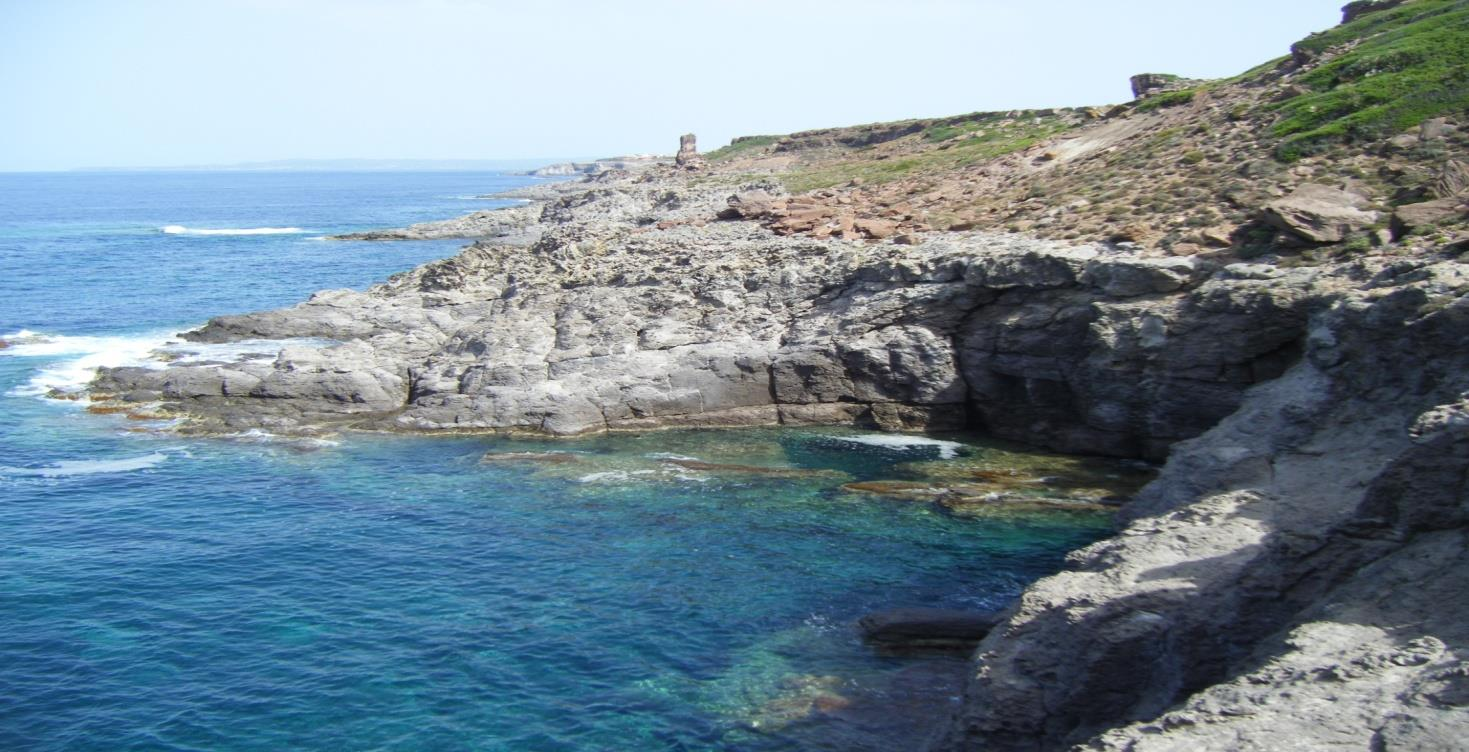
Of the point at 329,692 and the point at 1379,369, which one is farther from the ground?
the point at 1379,369

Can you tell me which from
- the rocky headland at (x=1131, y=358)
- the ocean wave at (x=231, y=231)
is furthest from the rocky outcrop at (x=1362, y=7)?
the ocean wave at (x=231, y=231)

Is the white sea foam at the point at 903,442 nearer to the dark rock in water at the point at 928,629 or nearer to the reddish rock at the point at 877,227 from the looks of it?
the reddish rock at the point at 877,227

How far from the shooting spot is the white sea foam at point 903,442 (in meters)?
39.5

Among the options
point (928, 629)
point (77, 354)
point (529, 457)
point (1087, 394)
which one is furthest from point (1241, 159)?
point (77, 354)

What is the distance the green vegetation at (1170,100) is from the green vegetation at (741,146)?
71.8 metres

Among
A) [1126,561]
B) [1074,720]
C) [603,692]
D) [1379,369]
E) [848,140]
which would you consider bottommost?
[603,692]

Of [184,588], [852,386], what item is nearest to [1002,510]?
[852,386]

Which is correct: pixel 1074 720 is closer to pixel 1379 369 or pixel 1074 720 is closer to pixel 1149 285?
pixel 1379 369

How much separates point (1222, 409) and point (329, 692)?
27437 mm

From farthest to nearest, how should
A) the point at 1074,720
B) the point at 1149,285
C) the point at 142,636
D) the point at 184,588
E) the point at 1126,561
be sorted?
1. the point at 1149,285
2. the point at 184,588
3. the point at 142,636
4. the point at 1126,561
5. the point at 1074,720

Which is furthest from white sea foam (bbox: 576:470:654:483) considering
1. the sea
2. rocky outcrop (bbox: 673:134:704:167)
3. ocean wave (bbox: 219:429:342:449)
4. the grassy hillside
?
rocky outcrop (bbox: 673:134:704:167)

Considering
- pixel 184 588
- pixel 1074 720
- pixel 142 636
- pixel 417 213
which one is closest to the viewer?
pixel 1074 720

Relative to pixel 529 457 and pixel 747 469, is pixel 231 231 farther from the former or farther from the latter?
pixel 747 469

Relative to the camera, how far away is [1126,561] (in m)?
19.7
